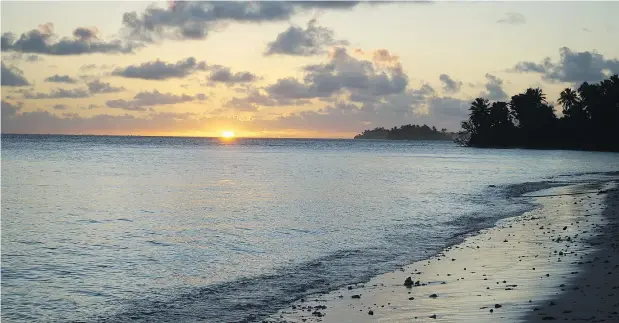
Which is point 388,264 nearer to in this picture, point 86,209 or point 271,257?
point 271,257

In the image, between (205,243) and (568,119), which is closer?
(205,243)

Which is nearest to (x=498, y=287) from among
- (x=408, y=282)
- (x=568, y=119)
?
(x=408, y=282)

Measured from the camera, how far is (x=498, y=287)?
14.8m

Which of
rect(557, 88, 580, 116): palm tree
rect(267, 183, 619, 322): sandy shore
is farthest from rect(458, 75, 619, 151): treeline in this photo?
rect(267, 183, 619, 322): sandy shore

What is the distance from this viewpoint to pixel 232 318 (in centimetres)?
1444

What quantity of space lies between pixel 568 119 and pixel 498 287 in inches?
6900

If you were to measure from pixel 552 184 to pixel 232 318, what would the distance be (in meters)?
49.3

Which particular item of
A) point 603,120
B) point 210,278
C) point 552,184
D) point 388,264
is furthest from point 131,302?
point 603,120

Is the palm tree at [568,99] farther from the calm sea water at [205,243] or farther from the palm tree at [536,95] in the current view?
the calm sea water at [205,243]

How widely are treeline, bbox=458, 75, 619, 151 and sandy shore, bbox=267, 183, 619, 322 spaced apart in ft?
477

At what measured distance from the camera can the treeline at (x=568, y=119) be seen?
504 ft

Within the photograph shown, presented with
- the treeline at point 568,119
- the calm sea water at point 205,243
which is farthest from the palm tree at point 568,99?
the calm sea water at point 205,243

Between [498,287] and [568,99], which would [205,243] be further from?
[568,99]

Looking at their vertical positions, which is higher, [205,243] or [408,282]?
[408,282]
